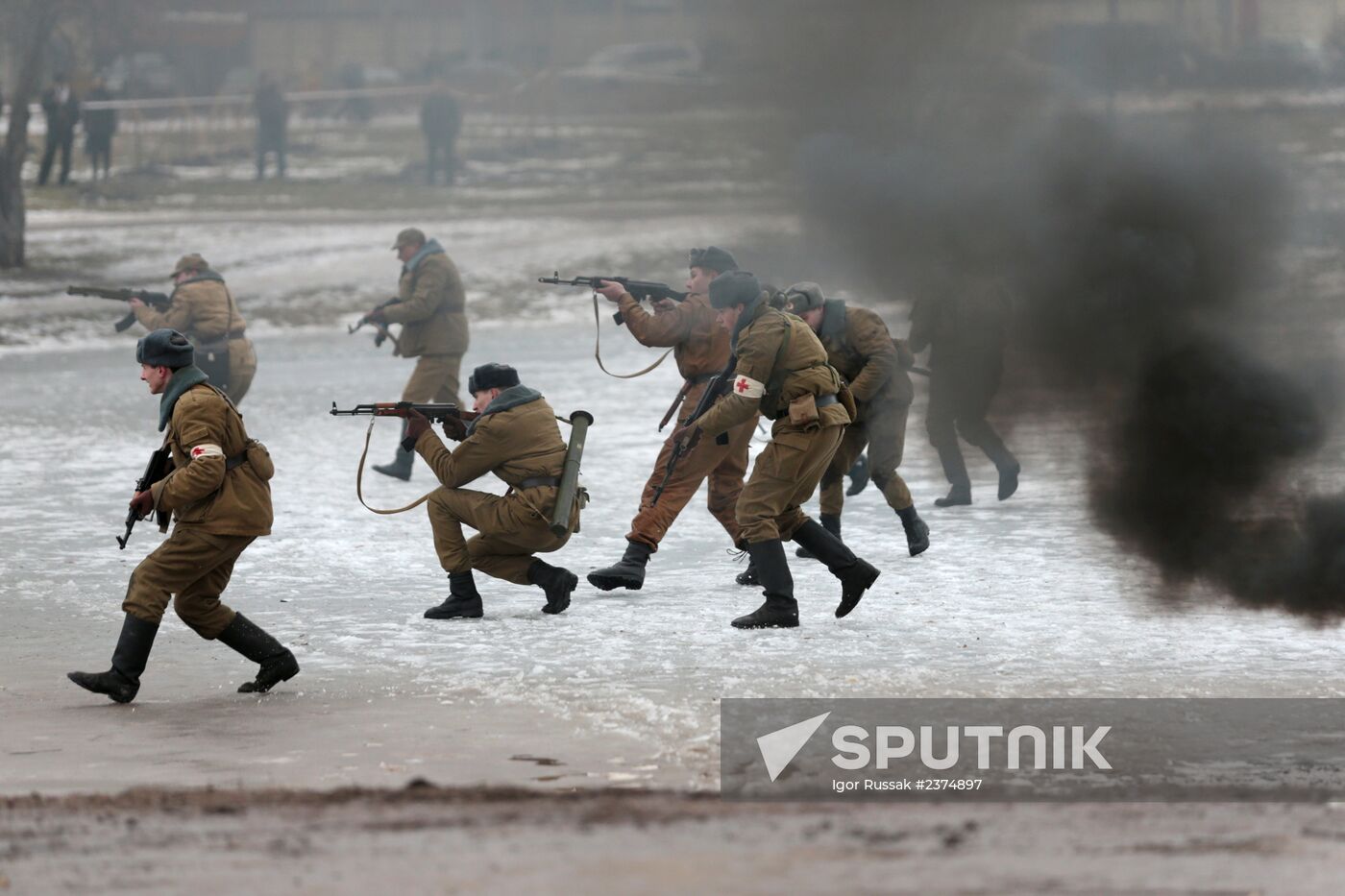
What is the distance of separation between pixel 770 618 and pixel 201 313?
6.08 m

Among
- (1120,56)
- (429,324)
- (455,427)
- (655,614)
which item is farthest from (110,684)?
(1120,56)

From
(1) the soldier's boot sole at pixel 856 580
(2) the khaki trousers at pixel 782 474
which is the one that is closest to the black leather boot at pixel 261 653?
(2) the khaki trousers at pixel 782 474

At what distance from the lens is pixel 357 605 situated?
9664 millimetres

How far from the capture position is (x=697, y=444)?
9.88 metres

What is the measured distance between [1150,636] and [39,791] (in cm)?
497

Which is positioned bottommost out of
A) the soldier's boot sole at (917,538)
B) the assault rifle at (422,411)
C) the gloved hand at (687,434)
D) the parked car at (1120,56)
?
the soldier's boot sole at (917,538)

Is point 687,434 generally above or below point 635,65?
below

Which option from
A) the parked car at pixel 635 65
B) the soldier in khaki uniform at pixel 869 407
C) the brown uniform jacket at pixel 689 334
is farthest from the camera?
the parked car at pixel 635 65

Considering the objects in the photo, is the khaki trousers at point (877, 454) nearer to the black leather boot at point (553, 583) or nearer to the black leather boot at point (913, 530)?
the black leather boot at point (913, 530)

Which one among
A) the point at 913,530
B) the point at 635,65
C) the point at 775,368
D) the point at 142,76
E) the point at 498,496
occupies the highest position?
the point at 635,65

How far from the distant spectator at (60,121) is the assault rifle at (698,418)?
24.1 m

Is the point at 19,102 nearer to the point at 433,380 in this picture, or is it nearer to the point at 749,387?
the point at 433,380

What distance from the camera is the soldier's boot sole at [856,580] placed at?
9.01 meters

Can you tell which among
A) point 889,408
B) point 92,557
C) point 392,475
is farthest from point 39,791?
point 392,475
